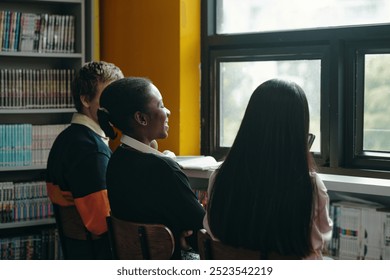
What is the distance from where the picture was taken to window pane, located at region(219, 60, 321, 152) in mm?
3180

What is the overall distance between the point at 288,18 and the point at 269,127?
1560 mm

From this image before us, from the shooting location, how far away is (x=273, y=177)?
6.08 feet

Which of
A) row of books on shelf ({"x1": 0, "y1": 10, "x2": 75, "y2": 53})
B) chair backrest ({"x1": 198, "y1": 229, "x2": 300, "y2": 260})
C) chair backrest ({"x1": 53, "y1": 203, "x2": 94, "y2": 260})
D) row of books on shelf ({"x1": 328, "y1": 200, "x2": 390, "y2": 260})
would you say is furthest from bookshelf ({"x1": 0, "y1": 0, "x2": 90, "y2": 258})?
chair backrest ({"x1": 198, "y1": 229, "x2": 300, "y2": 260})

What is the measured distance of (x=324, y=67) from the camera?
122 inches

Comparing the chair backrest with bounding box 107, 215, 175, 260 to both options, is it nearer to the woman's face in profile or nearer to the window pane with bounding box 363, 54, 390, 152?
the woman's face in profile

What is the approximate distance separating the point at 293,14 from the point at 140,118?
1.27m

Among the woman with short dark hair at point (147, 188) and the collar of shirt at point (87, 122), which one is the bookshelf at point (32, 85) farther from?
the woman with short dark hair at point (147, 188)

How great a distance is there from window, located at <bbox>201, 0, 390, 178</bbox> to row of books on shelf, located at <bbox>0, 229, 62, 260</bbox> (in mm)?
1161

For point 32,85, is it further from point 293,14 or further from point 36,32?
point 293,14

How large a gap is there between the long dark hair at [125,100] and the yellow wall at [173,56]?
1.15 meters

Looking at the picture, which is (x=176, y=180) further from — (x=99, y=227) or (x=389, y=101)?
(x=389, y=101)

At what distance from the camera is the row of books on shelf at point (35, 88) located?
3.70 m

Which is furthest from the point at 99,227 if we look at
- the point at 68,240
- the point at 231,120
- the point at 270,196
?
the point at 231,120

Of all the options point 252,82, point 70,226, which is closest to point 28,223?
point 70,226
